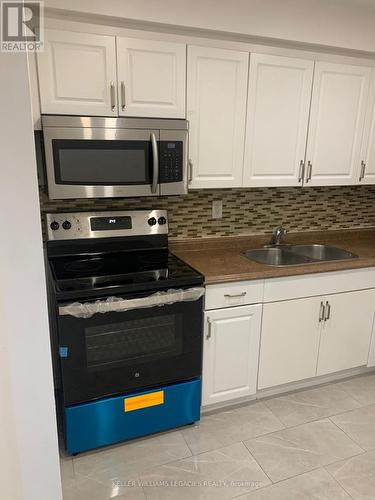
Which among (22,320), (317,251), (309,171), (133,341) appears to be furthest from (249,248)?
(22,320)

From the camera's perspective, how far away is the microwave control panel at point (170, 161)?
1943 millimetres

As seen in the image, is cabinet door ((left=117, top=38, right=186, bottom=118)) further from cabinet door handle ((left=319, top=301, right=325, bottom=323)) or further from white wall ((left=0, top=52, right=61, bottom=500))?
cabinet door handle ((left=319, top=301, right=325, bottom=323))

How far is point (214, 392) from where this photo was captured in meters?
2.15

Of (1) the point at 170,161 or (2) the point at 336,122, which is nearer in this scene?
(1) the point at 170,161

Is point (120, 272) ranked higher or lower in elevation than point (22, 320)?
lower

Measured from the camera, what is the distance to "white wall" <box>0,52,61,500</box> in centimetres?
91

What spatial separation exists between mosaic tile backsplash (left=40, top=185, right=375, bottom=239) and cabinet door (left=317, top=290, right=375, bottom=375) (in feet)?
2.32

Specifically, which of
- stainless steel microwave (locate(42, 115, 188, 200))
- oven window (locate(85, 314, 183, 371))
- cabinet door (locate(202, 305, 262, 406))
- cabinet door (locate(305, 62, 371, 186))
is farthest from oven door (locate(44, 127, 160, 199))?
cabinet door (locate(305, 62, 371, 186))

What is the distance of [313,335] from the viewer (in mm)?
2307

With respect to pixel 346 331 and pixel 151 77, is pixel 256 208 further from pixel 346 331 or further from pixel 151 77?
pixel 151 77

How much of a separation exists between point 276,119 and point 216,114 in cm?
39

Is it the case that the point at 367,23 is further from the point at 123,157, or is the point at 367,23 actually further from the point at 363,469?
the point at 363,469

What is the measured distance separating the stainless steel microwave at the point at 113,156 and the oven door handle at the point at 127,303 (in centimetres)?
55

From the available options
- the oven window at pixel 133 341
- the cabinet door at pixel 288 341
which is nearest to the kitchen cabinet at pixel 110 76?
the oven window at pixel 133 341
